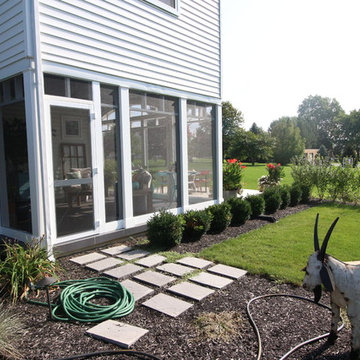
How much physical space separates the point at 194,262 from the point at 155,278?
29.6 inches

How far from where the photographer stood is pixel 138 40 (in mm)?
5523

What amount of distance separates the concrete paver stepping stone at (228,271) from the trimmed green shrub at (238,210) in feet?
8.27

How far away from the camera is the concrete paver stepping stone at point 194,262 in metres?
4.23

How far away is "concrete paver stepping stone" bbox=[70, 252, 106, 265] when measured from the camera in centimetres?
438

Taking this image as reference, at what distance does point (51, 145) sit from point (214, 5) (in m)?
5.29

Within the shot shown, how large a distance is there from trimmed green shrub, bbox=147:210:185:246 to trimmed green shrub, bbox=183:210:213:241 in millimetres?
420

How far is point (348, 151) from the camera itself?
4159 centimetres

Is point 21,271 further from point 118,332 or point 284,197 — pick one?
point 284,197

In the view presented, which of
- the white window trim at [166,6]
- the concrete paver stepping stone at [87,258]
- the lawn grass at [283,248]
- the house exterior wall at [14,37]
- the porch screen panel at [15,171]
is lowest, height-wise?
the lawn grass at [283,248]

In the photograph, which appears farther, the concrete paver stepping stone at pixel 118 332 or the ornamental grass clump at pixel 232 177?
the ornamental grass clump at pixel 232 177

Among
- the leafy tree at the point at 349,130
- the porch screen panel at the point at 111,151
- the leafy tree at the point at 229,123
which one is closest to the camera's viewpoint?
the porch screen panel at the point at 111,151

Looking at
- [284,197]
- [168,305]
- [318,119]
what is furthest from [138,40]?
[318,119]

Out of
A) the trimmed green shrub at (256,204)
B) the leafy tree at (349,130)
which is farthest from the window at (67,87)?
the leafy tree at (349,130)

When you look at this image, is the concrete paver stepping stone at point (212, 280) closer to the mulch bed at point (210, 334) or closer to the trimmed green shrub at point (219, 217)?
the mulch bed at point (210, 334)
